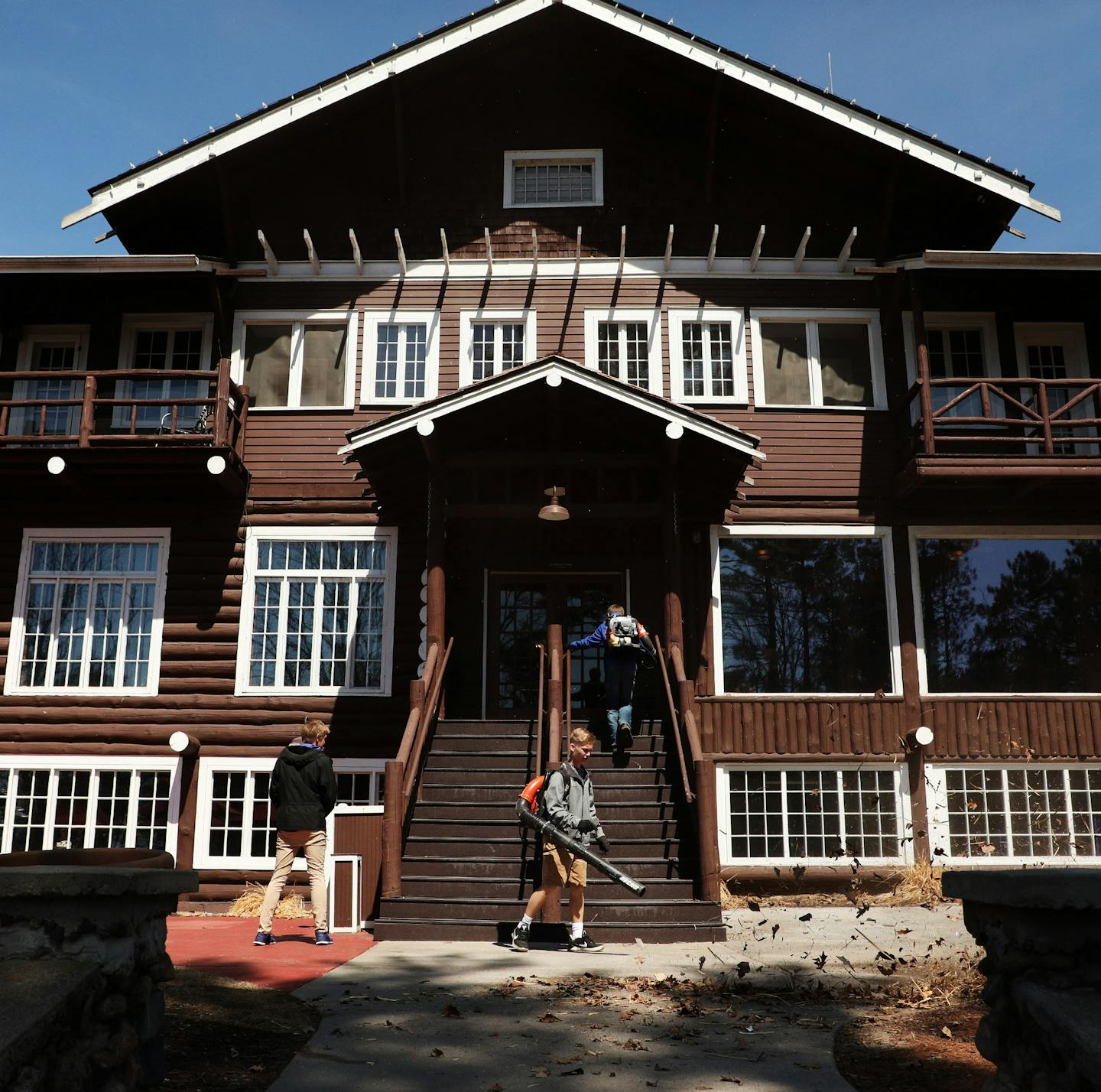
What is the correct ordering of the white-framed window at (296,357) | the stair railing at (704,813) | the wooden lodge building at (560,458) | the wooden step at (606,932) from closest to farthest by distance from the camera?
the wooden step at (606,932) < the stair railing at (704,813) < the wooden lodge building at (560,458) < the white-framed window at (296,357)

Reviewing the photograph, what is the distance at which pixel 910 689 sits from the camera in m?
15.2

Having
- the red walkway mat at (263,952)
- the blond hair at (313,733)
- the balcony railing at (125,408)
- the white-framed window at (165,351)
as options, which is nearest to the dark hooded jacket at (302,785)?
the blond hair at (313,733)

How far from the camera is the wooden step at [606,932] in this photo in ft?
32.9

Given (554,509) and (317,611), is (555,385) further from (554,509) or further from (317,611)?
(317,611)

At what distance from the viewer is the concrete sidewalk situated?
17.5 ft

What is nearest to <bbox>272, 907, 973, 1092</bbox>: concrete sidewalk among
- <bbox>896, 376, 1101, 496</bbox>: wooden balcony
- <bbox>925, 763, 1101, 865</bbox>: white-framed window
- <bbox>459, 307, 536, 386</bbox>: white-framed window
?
<bbox>925, 763, 1101, 865</bbox>: white-framed window

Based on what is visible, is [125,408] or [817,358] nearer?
[125,408]

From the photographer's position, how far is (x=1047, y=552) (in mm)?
15750

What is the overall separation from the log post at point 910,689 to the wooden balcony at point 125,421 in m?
9.18

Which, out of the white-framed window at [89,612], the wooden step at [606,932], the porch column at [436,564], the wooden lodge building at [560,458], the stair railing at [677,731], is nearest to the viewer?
the wooden step at [606,932]

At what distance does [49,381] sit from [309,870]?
9672 millimetres

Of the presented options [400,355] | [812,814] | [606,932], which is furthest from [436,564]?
[812,814]

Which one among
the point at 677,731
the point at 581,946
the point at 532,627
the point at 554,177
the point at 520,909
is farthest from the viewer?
the point at 554,177

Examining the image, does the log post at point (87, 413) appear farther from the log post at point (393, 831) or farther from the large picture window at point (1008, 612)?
the large picture window at point (1008, 612)
